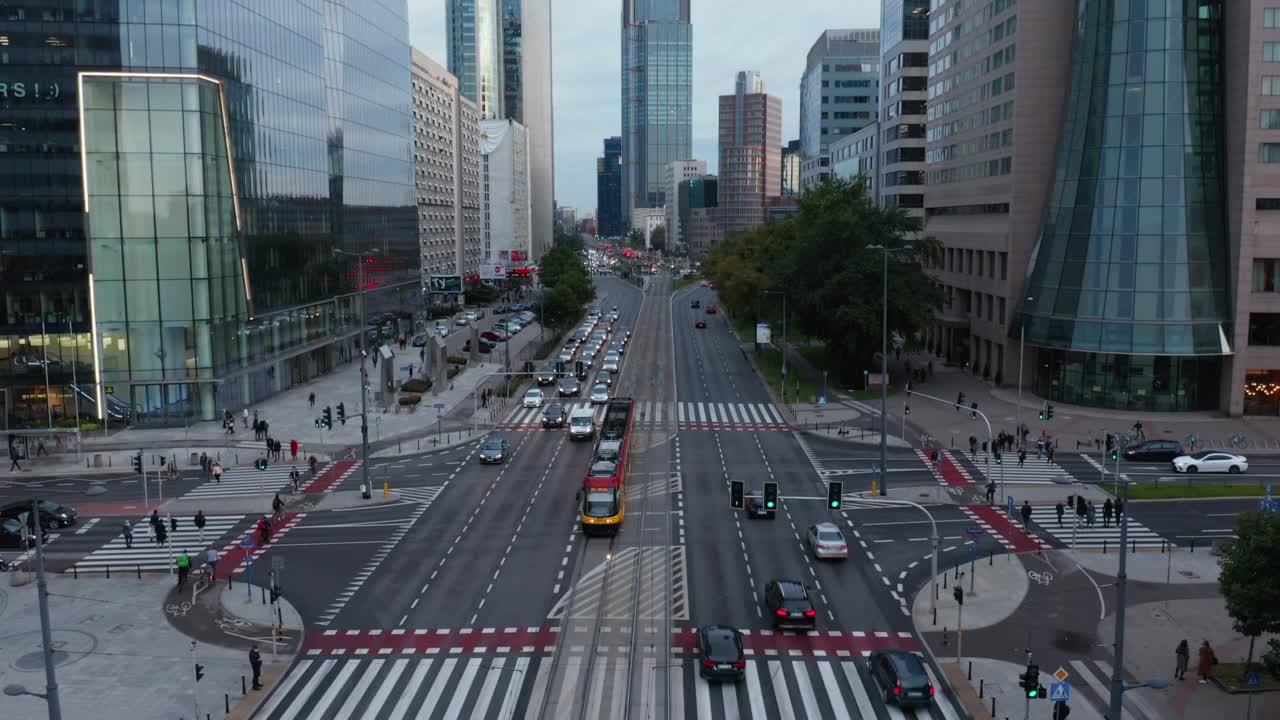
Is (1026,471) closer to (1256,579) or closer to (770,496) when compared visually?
(770,496)

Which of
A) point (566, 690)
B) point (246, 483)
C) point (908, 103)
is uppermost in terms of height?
point (908, 103)

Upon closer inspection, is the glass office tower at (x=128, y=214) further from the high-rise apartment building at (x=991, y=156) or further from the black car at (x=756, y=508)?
the high-rise apartment building at (x=991, y=156)

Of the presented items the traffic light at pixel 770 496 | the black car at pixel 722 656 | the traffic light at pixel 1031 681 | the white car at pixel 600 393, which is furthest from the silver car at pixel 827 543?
the white car at pixel 600 393

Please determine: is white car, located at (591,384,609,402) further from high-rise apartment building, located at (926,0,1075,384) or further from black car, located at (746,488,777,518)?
black car, located at (746,488,777,518)

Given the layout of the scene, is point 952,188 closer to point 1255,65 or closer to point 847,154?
point 1255,65

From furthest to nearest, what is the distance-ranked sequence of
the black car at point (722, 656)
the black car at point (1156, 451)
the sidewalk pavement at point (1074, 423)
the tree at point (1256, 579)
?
the sidewalk pavement at point (1074, 423) < the black car at point (1156, 451) < the black car at point (722, 656) < the tree at point (1256, 579)

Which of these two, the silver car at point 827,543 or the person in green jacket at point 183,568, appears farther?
the silver car at point 827,543

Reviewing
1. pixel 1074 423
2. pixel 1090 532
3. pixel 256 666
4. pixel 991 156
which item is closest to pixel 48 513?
pixel 256 666
